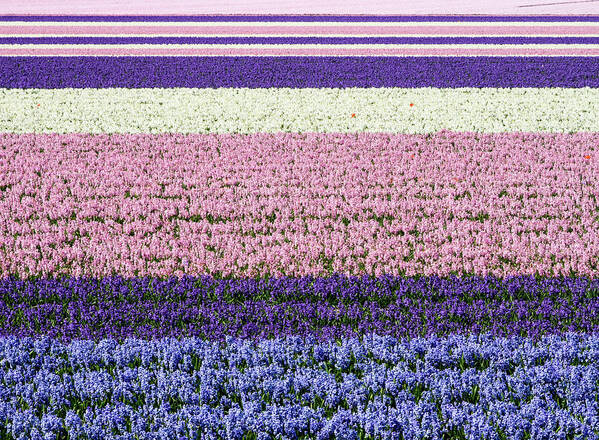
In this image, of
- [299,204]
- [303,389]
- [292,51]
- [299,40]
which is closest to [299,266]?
[299,204]

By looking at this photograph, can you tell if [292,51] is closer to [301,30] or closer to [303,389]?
[301,30]

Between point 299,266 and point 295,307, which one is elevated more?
point 299,266

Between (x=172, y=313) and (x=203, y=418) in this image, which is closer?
(x=203, y=418)

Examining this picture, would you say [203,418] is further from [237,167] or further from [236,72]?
[236,72]

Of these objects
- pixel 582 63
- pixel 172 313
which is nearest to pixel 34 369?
pixel 172 313

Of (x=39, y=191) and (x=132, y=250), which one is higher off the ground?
(x=39, y=191)

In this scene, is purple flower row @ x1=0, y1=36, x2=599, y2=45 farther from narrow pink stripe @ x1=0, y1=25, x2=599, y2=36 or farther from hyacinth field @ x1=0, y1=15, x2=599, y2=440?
hyacinth field @ x1=0, y1=15, x2=599, y2=440
